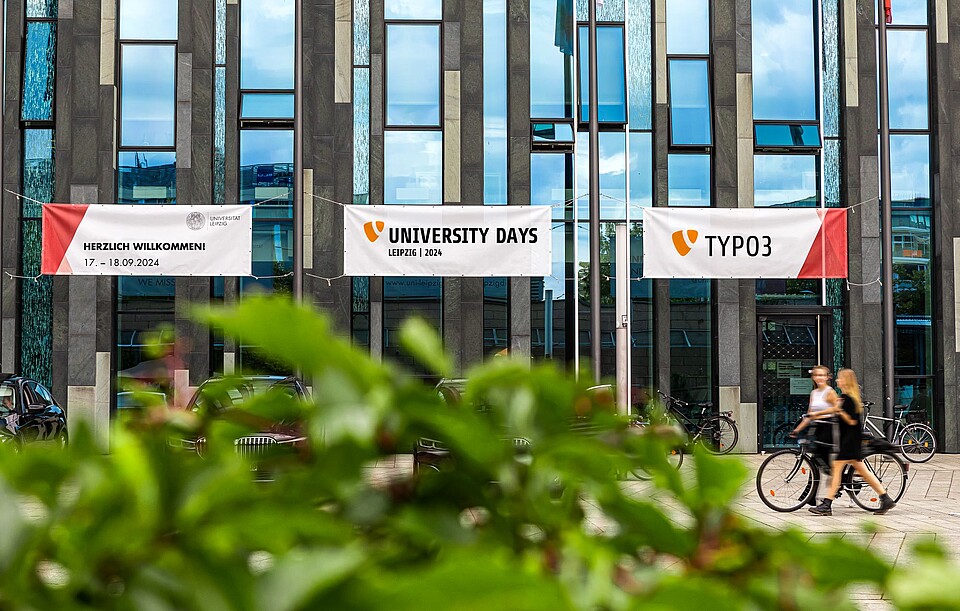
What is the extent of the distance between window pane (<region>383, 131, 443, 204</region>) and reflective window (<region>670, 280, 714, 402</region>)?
18.1 feet

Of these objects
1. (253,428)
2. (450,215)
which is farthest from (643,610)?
(450,215)

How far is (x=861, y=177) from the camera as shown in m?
22.2

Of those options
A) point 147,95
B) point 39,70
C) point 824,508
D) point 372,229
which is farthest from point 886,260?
point 39,70

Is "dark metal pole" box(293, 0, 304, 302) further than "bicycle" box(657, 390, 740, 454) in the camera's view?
No

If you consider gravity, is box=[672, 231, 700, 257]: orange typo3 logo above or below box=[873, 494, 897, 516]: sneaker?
above

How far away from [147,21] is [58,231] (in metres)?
6.84

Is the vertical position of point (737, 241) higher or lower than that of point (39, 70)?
lower

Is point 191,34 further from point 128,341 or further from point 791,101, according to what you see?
point 791,101

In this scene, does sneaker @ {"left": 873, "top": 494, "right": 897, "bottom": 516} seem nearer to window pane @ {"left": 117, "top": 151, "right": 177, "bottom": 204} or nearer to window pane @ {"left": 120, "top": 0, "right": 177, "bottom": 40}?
window pane @ {"left": 117, "top": 151, "right": 177, "bottom": 204}

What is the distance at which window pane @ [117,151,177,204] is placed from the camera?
2195cm

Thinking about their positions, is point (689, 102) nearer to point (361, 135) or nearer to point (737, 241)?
point (737, 241)

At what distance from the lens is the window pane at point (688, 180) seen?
22.3 meters

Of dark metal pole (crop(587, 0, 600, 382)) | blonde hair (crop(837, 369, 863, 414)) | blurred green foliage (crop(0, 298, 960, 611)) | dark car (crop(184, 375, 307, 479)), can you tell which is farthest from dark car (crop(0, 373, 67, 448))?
blurred green foliage (crop(0, 298, 960, 611))

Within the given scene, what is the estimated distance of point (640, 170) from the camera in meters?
22.3
